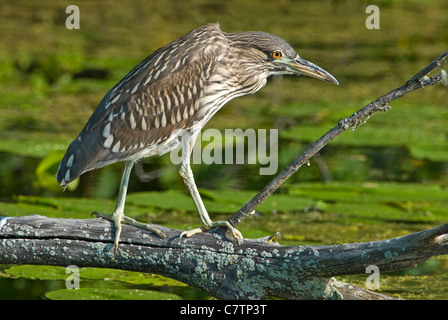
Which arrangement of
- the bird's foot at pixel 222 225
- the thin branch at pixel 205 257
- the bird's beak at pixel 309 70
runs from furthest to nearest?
the bird's beak at pixel 309 70
the bird's foot at pixel 222 225
the thin branch at pixel 205 257

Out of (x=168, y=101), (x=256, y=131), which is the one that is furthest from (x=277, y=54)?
(x=256, y=131)

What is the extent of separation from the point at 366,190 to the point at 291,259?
290cm

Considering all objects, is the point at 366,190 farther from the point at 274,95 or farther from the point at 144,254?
the point at 274,95

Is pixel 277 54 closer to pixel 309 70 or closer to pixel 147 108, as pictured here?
pixel 309 70

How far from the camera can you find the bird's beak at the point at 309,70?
4.39 meters

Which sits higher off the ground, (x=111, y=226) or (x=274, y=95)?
(x=274, y=95)

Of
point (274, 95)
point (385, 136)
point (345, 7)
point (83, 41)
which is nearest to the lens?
point (385, 136)

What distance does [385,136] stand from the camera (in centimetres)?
799

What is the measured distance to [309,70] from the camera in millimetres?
4414

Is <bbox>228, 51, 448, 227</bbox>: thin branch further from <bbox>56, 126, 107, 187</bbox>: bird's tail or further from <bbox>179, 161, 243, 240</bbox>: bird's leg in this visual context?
<bbox>56, 126, 107, 187</bbox>: bird's tail

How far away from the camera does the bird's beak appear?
→ 4395mm

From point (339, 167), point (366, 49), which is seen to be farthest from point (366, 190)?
point (366, 49)

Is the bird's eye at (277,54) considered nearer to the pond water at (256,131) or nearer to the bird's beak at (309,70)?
the bird's beak at (309,70)

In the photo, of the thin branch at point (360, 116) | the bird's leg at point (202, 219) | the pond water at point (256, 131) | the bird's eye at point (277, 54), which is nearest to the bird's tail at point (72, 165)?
the bird's leg at point (202, 219)
